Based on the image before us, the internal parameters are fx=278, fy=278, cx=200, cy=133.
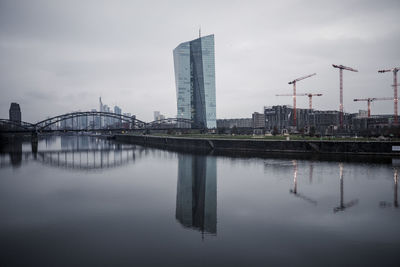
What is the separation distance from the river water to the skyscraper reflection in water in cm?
8

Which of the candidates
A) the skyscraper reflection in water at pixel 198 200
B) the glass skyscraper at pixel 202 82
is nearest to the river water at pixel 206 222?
the skyscraper reflection in water at pixel 198 200

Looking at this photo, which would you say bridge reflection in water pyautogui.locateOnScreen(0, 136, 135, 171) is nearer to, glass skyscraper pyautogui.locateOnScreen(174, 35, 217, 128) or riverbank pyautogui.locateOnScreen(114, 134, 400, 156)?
riverbank pyautogui.locateOnScreen(114, 134, 400, 156)

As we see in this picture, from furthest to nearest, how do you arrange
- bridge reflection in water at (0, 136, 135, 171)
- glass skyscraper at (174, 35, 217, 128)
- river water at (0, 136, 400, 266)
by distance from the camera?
glass skyscraper at (174, 35, 217, 128) → bridge reflection in water at (0, 136, 135, 171) → river water at (0, 136, 400, 266)

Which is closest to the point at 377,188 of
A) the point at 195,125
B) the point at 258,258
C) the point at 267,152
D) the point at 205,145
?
the point at 258,258

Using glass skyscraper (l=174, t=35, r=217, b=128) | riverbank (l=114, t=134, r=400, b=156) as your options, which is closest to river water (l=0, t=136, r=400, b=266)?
riverbank (l=114, t=134, r=400, b=156)

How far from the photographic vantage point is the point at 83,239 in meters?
12.0

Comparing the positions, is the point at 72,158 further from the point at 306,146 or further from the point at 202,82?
the point at 202,82

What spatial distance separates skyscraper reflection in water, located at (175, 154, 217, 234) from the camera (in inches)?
567

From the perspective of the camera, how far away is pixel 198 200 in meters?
19.7

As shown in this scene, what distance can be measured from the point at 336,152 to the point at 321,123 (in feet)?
421

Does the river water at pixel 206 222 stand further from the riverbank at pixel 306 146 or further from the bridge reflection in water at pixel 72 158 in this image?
the riverbank at pixel 306 146

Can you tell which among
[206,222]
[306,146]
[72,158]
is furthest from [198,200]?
[72,158]

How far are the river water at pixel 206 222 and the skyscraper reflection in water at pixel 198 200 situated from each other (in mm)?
79

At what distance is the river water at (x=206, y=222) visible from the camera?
1028 cm
